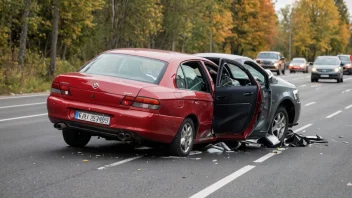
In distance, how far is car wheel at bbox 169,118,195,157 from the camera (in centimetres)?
960

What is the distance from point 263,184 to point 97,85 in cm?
275

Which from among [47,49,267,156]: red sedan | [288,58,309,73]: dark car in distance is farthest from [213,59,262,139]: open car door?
[288,58,309,73]: dark car in distance

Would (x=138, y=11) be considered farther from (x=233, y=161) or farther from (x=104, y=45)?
(x=233, y=161)

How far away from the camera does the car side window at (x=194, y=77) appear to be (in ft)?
33.2

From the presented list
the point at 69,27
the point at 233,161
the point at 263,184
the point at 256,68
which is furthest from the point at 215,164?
the point at 69,27

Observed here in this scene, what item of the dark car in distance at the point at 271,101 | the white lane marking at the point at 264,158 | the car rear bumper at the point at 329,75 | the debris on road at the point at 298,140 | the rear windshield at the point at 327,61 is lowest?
the car rear bumper at the point at 329,75

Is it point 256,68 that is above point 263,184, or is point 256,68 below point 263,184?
above

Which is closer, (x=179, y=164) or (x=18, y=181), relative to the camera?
(x=18, y=181)

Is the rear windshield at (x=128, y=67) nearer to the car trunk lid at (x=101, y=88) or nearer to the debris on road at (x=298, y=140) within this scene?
the car trunk lid at (x=101, y=88)

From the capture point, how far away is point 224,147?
36.3 ft

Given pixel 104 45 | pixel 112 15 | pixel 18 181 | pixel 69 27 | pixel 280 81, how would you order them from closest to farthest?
pixel 18 181 < pixel 280 81 < pixel 69 27 < pixel 112 15 < pixel 104 45

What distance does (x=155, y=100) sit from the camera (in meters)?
9.11

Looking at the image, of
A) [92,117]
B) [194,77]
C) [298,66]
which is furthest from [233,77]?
[298,66]

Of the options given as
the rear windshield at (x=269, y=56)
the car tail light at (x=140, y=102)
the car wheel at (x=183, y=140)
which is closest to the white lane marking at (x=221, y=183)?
the car wheel at (x=183, y=140)
